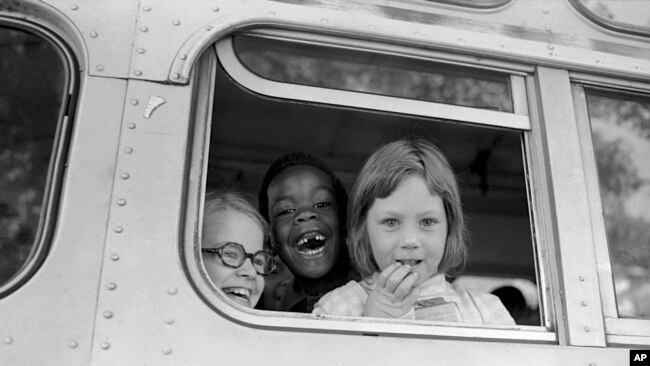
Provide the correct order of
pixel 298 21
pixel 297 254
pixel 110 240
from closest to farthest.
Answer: pixel 110 240 < pixel 298 21 < pixel 297 254

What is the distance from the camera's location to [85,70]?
1.64 m

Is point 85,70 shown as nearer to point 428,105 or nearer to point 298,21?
point 298,21

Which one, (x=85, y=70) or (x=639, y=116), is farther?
(x=639, y=116)

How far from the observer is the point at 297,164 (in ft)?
6.85

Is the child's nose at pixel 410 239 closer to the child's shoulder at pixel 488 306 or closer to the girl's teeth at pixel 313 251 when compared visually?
the child's shoulder at pixel 488 306

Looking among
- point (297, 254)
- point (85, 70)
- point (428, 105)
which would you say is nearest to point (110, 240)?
point (85, 70)

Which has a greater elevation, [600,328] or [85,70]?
[85,70]

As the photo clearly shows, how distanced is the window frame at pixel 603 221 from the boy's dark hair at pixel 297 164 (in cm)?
73

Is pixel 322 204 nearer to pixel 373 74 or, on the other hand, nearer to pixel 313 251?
pixel 313 251

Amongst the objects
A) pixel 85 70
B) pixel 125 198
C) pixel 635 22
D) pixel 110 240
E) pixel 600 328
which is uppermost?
pixel 635 22

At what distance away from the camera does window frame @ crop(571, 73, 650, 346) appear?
176 centimetres

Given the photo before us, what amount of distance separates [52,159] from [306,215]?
816 mm

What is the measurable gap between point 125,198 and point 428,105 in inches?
34.1

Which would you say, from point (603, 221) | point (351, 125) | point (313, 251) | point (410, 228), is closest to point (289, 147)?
point (351, 125)
